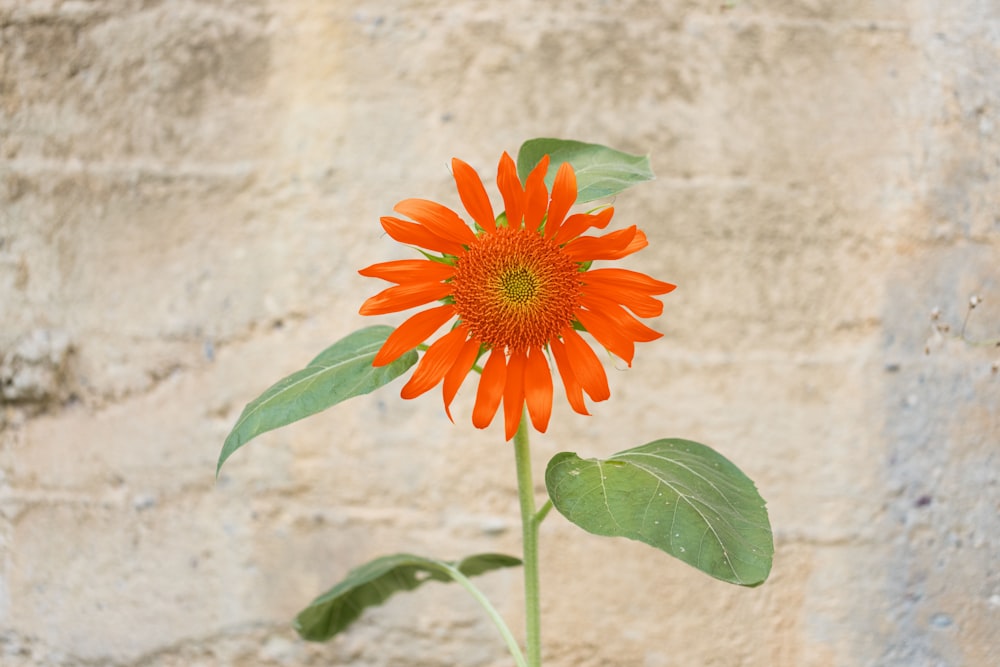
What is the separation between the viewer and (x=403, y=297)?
57 centimetres

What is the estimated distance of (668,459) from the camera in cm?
63

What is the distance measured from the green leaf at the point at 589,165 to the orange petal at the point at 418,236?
0.33ft

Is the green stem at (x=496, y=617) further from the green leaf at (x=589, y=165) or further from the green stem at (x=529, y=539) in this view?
the green leaf at (x=589, y=165)

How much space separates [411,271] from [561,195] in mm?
102

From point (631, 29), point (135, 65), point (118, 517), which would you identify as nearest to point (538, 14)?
point (631, 29)

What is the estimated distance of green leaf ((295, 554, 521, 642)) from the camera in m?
0.81

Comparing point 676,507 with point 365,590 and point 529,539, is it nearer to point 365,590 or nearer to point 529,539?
point 529,539

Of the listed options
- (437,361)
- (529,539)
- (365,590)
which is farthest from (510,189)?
(365,590)

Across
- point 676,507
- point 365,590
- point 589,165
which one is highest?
point 589,165

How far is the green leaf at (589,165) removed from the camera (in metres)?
0.63

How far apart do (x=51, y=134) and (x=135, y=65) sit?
12 cm

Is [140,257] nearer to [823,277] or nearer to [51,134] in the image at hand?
[51,134]

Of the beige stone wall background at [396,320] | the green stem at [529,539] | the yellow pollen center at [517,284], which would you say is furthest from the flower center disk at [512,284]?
the beige stone wall background at [396,320]

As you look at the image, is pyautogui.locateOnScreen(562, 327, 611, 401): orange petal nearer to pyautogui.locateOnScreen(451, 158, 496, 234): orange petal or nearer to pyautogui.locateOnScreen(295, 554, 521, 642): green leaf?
pyautogui.locateOnScreen(451, 158, 496, 234): orange petal
